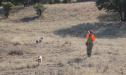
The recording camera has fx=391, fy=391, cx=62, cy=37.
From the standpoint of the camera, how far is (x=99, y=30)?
112 feet

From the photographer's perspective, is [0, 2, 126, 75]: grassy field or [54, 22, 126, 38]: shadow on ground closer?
[0, 2, 126, 75]: grassy field

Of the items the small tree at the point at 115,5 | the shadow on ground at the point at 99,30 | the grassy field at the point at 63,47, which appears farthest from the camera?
the small tree at the point at 115,5

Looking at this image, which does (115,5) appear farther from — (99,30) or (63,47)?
(63,47)

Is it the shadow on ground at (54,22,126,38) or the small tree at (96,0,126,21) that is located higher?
the small tree at (96,0,126,21)

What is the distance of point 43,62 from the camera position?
19234mm

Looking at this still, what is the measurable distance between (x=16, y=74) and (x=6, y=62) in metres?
Result: 3.55

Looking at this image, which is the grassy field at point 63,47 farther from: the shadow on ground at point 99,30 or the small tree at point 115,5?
the small tree at point 115,5

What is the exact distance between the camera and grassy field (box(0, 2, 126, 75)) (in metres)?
17.2

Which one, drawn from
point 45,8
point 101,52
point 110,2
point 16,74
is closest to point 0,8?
point 45,8

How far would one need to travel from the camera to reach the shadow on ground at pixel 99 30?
31.9m

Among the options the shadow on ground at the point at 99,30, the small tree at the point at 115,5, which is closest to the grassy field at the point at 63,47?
the shadow on ground at the point at 99,30

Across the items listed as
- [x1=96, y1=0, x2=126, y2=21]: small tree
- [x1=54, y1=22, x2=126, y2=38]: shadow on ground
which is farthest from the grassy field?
[x1=96, y1=0, x2=126, y2=21]: small tree

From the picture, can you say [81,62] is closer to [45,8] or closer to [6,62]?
[6,62]

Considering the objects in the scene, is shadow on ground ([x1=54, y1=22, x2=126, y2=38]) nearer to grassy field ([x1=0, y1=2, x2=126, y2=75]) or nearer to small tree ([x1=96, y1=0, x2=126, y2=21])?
grassy field ([x1=0, y1=2, x2=126, y2=75])
